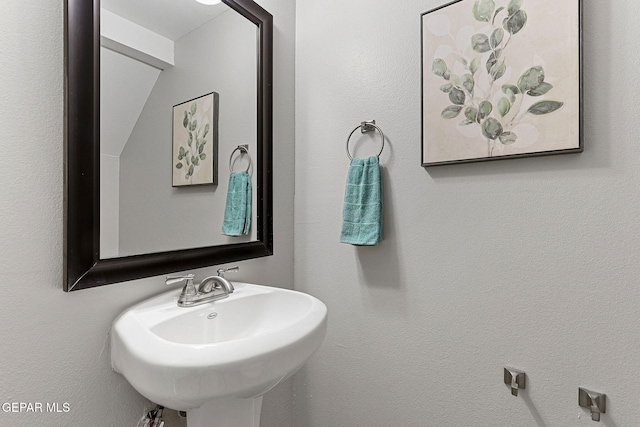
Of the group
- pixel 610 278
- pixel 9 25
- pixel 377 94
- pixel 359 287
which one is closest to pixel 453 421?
pixel 359 287

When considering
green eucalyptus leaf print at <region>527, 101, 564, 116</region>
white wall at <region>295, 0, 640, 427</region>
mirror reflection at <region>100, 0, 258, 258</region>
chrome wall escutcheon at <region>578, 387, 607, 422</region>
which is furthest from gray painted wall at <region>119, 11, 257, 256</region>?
chrome wall escutcheon at <region>578, 387, 607, 422</region>

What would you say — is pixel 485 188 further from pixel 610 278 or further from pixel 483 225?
pixel 610 278

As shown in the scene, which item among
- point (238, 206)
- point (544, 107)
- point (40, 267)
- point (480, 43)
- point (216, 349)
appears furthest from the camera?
point (238, 206)

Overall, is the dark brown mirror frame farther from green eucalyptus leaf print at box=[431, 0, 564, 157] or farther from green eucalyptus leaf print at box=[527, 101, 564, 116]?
green eucalyptus leaf print at box=[527, 101, 564, 116]

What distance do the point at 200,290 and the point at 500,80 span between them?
1.09 metres

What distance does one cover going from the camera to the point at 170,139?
3.57ft

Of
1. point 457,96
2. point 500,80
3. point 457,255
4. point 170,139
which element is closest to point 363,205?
point 457,255

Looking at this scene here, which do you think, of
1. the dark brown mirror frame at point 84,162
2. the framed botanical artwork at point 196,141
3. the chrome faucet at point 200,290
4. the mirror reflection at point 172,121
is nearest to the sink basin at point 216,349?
the chrome faucet at point 200,290

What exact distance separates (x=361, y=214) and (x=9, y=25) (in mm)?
1048

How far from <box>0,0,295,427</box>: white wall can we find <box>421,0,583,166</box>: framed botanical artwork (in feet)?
3.42

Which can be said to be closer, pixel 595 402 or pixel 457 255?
pixel 595 402

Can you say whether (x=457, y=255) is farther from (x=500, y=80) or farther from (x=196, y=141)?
(x=196, y=141)

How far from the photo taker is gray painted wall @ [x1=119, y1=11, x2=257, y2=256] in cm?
99

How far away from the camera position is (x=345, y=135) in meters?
1.34
